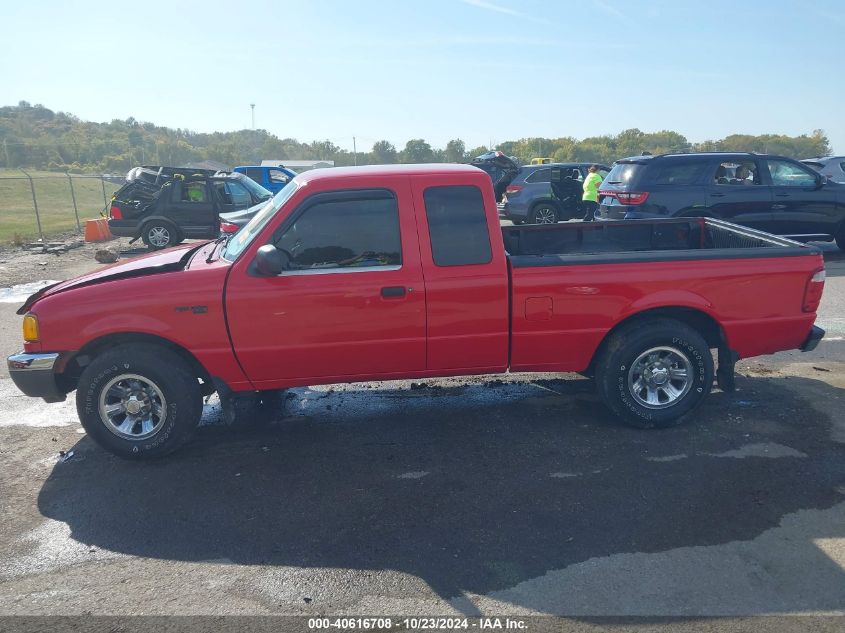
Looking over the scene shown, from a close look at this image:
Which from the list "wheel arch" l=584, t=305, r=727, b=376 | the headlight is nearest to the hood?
the headlight

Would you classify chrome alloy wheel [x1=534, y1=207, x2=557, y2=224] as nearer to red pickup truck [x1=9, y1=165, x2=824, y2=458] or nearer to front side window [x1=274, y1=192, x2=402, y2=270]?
red pickup truck [x1=9, y1=165, x2=824, y2=458]

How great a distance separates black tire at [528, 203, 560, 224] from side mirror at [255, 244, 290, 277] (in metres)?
13.1

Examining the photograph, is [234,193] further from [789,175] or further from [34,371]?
[34,371]

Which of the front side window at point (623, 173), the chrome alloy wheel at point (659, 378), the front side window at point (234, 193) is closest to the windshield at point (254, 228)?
the chrome alloy wheel at point (659, 378)

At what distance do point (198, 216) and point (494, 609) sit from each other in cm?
1386

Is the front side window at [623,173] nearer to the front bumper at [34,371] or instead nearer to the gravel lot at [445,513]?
the gravel lot at [445,513]

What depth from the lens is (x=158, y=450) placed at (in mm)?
4949

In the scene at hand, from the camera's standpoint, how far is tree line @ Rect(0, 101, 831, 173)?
143 ft

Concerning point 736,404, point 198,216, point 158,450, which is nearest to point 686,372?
point 736,404

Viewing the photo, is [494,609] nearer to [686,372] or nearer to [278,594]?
[278,594]

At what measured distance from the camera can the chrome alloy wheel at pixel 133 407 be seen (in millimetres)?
4910

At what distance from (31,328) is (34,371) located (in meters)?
0.30

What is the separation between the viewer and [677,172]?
11211 millimetres

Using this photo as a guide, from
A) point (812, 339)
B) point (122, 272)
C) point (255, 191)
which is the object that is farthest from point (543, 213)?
point (122, 272)
